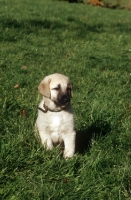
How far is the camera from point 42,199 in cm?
256

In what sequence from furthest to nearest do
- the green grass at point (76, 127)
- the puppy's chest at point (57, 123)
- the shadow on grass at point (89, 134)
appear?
the shadow on grass at point (89, 134) < the puppy's chest at point (57, 123) < the green grass at point (76, 127)

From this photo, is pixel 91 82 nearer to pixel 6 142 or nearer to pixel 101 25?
pixel 6 142

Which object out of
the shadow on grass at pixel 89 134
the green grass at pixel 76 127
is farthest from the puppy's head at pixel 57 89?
the shadow on grass at pixel 89 134

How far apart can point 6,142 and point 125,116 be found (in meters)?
1.92

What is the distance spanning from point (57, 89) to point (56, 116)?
0.28 metres

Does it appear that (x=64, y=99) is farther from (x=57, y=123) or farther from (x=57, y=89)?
(x=57, y=123)

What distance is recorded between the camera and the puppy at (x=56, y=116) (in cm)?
310

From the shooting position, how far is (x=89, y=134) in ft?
12.5

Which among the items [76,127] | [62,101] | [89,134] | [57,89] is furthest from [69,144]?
[76,127]

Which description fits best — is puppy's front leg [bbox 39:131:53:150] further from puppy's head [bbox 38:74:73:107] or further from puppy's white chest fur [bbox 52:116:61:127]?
puppy's head [bbox 38:74:73:107]

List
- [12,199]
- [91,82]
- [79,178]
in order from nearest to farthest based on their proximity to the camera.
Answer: [12,199] < [79,178] < [91,82]

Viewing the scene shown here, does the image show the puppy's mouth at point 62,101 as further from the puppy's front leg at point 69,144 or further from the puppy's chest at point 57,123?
the puppy's front leg at point 69,144

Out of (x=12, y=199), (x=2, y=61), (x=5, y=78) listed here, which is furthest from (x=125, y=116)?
(x=2, y=61)

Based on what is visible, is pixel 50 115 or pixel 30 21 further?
pixel 30 21
